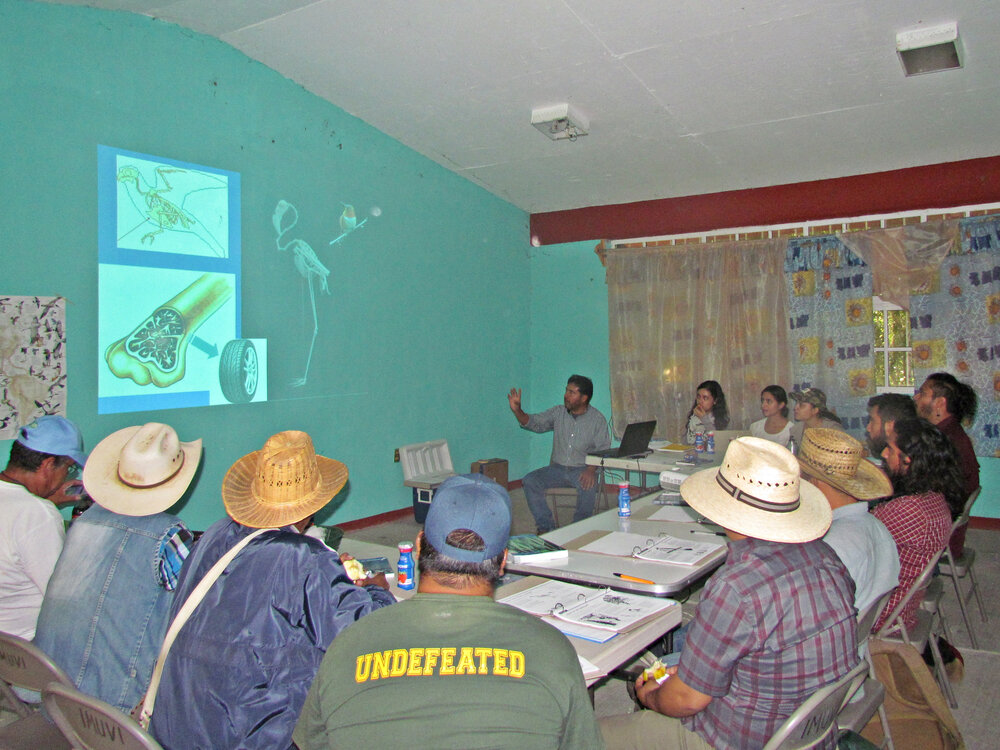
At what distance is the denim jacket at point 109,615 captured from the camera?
1.90 m

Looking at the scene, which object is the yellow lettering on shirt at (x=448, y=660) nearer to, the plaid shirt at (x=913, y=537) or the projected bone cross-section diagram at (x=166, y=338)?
the plaid shirt at (x=913, y=537)

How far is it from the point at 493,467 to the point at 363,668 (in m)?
5.75

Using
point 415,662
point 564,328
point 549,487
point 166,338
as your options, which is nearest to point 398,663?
point 415,662

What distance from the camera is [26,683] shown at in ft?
5.86

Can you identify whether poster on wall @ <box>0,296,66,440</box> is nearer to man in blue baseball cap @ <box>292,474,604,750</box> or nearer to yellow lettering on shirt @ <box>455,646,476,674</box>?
man in blue baseball cap @ <box>292,474,604,750</box>

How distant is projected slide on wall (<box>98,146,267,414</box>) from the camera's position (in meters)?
4.06

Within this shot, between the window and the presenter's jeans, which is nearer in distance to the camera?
the presenter's jeans

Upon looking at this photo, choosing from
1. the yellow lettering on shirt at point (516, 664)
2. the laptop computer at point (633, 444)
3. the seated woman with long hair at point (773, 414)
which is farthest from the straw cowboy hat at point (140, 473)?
the seated woman with long hair at point (773, 414)

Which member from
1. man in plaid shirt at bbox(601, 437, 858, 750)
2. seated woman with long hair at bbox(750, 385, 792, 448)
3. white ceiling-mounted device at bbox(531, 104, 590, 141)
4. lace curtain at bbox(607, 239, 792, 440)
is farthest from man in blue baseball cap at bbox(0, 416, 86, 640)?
lace curtain at bbox(607, 239, 792, 440)

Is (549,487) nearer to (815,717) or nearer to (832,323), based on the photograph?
(832,323)

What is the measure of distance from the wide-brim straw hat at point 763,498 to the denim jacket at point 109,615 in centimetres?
148

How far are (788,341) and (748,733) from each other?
5487 millimetres

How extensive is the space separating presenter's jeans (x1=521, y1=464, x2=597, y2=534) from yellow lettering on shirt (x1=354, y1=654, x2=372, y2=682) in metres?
4.17

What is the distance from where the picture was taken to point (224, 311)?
4.63 metres
